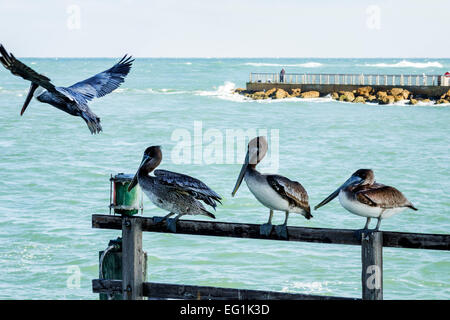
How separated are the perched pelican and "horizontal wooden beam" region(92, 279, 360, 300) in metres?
0.76

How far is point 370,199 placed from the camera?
19.9 feet

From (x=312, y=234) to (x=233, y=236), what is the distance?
0.62 meters

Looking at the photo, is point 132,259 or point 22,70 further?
point 22,70

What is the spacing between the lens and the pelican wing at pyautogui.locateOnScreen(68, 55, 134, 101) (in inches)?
393

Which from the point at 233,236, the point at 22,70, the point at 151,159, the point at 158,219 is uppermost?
the point at 22,70

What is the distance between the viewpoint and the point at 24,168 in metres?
31.9

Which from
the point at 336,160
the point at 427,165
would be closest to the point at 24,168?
the point at 336,160

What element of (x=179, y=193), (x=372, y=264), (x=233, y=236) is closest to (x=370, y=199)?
(x=372, y=264)

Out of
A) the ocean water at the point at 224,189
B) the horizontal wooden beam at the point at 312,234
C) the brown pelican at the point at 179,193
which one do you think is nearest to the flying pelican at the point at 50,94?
the brown pelican at the point at 179,193

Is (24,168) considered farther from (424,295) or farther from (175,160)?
(424,295)

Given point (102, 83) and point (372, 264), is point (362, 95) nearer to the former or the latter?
point (102, 83)

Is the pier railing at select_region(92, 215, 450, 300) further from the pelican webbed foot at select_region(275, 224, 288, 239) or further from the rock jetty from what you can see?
the rock jetty

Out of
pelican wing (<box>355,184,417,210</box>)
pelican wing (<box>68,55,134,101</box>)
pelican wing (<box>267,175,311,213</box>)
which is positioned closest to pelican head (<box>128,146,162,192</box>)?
pelican wing (<box>267,175,311,213</box>)

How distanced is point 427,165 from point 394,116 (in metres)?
25.0
